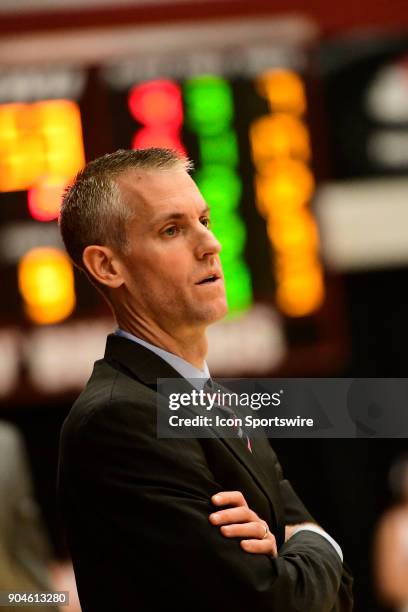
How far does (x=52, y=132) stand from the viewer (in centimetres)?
407

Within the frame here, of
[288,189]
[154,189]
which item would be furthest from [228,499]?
[288,189]

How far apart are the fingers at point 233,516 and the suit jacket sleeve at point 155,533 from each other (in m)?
0.01

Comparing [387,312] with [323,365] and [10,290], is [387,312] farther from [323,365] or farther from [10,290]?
[10,290]

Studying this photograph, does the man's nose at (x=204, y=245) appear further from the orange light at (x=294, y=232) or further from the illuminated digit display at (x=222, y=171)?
the orange light at (x=294, y=232)

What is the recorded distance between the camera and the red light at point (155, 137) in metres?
4.09

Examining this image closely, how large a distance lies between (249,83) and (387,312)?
136cm

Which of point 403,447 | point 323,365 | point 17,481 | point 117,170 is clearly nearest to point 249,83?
point 323,365

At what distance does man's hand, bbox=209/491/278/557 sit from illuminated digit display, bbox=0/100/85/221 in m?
2.76

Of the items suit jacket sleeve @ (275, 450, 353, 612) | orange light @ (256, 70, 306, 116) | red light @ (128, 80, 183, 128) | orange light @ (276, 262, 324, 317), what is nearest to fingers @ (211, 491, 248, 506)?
suit jacket sleeve @ (275, 450, 353, 612)

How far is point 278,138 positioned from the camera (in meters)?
4.29

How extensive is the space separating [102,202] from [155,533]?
17.6 inches

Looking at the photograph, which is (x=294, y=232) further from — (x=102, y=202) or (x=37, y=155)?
(x=102, y=202)

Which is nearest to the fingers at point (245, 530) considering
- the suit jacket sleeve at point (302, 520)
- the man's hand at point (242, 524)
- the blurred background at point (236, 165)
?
the man's hand at point (242, 524)

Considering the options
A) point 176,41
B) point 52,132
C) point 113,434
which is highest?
point 176,41
